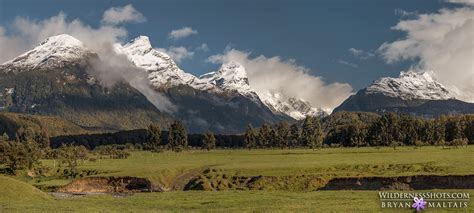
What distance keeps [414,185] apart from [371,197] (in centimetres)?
3149

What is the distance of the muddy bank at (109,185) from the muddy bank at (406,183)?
1438 inches

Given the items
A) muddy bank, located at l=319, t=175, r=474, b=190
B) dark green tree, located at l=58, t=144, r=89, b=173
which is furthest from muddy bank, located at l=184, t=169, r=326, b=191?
dark green tree, located at l=58, t=144, r=89, b=173

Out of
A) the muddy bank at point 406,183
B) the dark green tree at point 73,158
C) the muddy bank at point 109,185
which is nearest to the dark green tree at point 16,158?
the dark green tree at point 73,158

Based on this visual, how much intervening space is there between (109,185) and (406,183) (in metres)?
60.0

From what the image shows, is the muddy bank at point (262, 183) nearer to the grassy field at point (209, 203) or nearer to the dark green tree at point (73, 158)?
the grassy field at point (209, 203)

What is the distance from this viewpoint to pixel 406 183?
87.9 metres

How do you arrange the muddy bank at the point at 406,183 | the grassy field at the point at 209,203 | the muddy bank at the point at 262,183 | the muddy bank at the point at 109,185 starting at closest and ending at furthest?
the grassy field at the point at 209,203 → the muddy bank at the point at 406,183 → the muddy bank at the point at 262,183 → the muddy bank at the point at 109,185

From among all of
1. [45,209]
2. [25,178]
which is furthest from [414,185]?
[25,178]

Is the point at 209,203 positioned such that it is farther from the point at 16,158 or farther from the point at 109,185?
the point at 16,158

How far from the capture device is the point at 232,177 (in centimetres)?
10225

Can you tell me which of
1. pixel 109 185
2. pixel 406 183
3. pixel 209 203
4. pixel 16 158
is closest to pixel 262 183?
pixel 406 183

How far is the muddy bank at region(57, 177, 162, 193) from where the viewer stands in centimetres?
10138

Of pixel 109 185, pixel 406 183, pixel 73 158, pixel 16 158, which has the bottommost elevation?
pixel 109 185

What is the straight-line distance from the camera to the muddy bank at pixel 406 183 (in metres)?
85.2
